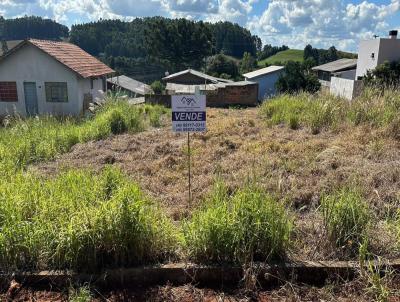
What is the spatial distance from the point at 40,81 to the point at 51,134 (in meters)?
12.4

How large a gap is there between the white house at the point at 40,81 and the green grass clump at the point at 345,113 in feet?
40.1

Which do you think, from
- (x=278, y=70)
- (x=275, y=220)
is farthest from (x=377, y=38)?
(x=275, y=220)

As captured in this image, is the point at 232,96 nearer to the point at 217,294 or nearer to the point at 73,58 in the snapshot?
the point at 73,58

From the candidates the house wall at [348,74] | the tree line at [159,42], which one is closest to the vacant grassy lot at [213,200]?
the house wall at [348,74]

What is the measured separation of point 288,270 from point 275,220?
0.42 m

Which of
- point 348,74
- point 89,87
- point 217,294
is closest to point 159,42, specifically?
point 348,74

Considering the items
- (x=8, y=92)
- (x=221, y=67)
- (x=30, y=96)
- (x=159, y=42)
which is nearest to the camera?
(x=30, y=96)

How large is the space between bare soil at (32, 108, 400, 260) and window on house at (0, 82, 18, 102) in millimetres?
13472

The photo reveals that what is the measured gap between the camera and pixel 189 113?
175 inches

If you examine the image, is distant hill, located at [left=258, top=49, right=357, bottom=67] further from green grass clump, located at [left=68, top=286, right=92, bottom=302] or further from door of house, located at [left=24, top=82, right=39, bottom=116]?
green grass clump, located at [left=68, top=286, right=92, bottom=302]

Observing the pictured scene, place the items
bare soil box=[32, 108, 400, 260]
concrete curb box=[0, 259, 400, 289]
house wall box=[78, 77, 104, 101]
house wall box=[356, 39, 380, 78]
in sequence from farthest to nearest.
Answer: house wall box=[356, 39, 380, 78], house wall box=[78, 77, 104, 101], bare soil box=[32, 108, 400, 260], concrete curb box=[0, 259, 400, 289]

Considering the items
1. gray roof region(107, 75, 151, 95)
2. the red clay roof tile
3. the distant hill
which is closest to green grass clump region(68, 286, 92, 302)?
the red clay roof tile

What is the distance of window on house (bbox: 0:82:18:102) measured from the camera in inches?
772

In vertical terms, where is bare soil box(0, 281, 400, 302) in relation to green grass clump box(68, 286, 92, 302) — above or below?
below
